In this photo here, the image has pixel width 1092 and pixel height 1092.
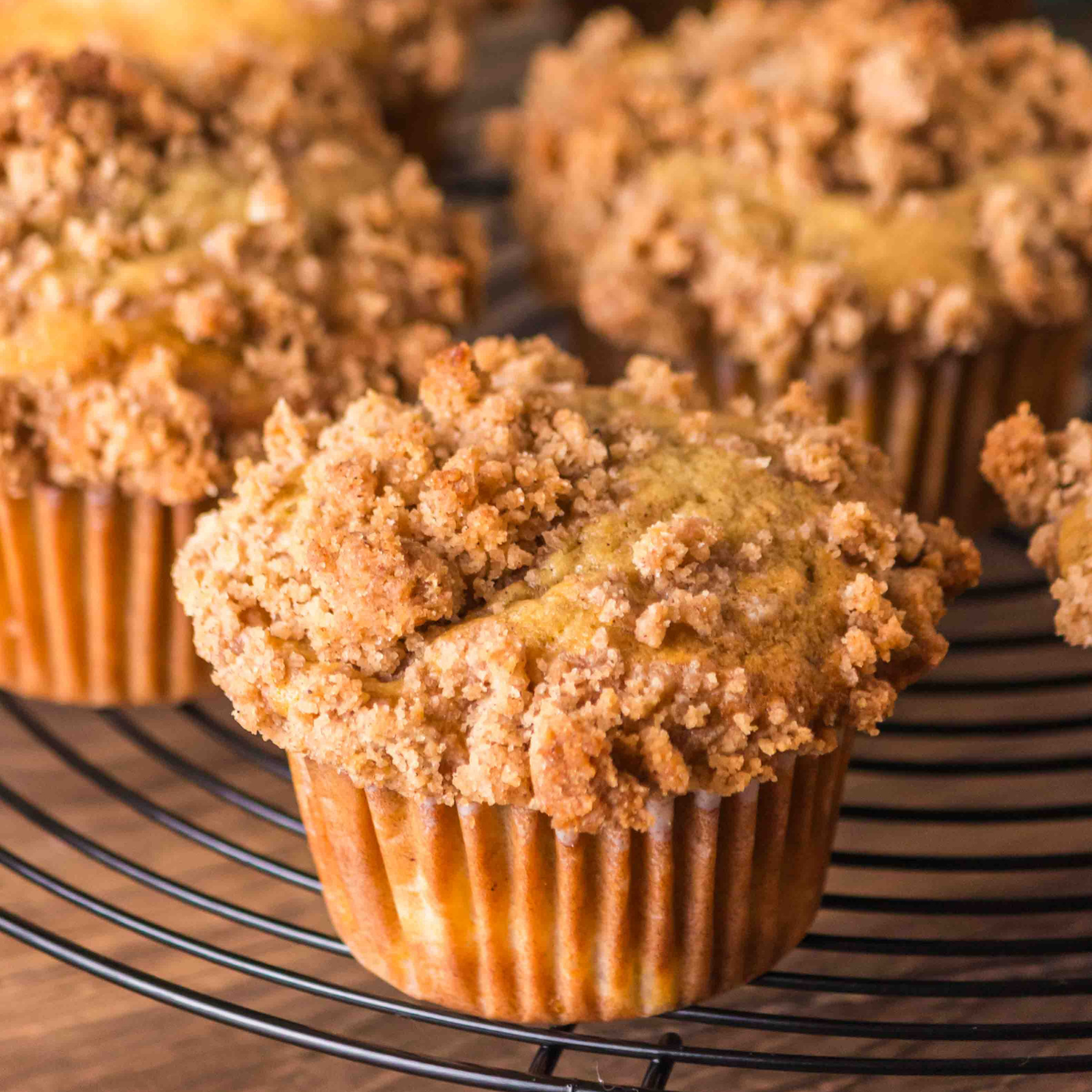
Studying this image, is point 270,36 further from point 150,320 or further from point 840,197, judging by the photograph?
point 840,197

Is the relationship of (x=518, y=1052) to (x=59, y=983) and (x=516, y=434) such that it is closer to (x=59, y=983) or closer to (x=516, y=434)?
(x=59, y=983)

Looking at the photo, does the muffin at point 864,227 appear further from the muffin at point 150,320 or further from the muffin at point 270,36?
the muffin at point 270,36

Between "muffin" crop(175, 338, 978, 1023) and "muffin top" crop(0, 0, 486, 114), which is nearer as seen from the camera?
"muffin" crop(175, 338, 978, 1023)

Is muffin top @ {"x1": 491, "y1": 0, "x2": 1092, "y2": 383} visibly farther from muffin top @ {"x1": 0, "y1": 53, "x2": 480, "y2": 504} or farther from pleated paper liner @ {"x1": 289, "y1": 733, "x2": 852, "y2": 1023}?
pleated paper liner @ {"x1": 289, "y1": 733, "x2": 852, "y2": 1023}

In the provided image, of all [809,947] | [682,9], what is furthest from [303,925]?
[682,9]

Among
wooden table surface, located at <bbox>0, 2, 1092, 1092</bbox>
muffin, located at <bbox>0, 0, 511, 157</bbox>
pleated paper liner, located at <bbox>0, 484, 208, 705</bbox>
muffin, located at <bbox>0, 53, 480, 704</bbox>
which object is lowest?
wooden table surface, located at <bbox>0, 2, 1092, 1092</bbox>

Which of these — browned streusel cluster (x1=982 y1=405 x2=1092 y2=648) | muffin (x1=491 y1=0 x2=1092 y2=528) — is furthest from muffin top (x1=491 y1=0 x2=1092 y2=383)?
browned streusel cluster (x1=982 y1=405 x2=1092 y2=648)

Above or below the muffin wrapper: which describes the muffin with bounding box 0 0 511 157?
above
